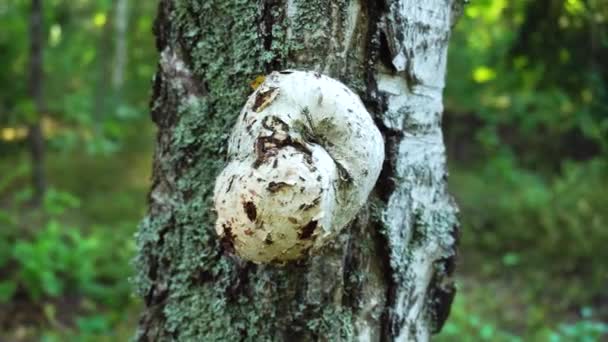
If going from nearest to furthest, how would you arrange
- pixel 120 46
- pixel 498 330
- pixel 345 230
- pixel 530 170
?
1. pixel 345 230
2. pixel 498 330
3. pixel 530 170
4. pixel 120 46

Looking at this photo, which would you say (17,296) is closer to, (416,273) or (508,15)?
(508,15)

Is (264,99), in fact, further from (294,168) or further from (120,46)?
(120,46)

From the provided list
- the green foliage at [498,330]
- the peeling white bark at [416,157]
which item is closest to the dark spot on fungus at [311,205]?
the peeling white bark at [416,157]

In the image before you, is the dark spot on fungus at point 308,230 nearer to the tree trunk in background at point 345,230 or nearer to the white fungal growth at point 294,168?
the white fungal growth at point 294,168

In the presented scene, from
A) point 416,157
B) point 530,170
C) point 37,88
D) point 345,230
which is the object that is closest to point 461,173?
point 530,170

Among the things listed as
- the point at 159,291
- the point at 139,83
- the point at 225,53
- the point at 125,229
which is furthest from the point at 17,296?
the point at 139,83

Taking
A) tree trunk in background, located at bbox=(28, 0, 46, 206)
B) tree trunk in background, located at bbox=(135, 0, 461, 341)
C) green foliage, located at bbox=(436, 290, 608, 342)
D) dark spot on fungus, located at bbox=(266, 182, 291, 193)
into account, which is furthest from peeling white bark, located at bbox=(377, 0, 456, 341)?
tree trunk in background, located at bbox=(28, 0, 46, 206)
